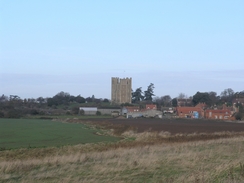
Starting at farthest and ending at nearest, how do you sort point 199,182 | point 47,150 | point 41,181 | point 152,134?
point 152,134, point 47,150, point 41,181, point 199,182

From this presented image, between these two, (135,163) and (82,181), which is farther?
(135,163)

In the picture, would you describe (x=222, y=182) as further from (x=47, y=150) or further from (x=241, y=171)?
(x=47, y=150)

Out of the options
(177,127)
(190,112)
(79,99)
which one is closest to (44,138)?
(177,127)

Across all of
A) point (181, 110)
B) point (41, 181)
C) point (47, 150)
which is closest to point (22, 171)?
point (41, 181)

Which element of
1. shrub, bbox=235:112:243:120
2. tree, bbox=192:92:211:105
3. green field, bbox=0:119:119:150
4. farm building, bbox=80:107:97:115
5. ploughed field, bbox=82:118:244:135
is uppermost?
tree, bbox=192:92:211:105

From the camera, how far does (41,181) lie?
40.4ft

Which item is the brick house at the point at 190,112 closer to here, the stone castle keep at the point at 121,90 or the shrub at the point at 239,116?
the shrub at the point at 239,116

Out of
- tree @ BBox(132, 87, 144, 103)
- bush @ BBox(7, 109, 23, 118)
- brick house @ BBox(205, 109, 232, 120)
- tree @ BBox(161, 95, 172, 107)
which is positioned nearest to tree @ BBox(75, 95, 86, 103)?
tree @ BBox(132, 87, 144, 103)

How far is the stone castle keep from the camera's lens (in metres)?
192

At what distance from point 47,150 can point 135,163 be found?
16.0m

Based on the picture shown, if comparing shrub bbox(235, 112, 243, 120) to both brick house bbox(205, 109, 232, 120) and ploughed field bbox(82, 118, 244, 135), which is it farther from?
ploughed field bbox(82, 118, 244, 135)

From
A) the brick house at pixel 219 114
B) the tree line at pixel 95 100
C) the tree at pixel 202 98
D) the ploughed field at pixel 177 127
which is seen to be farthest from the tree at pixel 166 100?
the ploughed field at pixel 177 127

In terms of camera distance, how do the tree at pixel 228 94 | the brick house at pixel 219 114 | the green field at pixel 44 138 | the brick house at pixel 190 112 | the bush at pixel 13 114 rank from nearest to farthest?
the green field at pixel 44 138, the bush at pixel 13 114, the brick house at pixel 219 114, the brick house at pixel 190 112, the tree at pixel 228 94

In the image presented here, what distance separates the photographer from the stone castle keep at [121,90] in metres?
192
